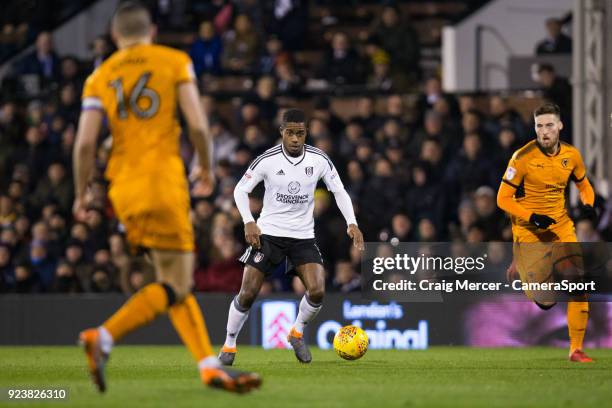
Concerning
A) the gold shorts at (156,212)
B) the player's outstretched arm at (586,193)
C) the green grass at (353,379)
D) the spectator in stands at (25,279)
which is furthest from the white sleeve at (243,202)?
the spectator in stands at (25,279)

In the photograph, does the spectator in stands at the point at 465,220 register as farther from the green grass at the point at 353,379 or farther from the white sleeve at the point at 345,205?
the white sleeve at the point at 345,205

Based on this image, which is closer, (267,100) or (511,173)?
(511,173)

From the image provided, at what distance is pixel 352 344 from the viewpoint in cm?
1233

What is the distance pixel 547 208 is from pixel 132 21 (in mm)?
5298

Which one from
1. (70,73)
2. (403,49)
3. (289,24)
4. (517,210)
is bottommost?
(517,210)

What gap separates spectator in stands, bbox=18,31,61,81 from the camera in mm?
22422

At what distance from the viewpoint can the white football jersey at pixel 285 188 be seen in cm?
1219

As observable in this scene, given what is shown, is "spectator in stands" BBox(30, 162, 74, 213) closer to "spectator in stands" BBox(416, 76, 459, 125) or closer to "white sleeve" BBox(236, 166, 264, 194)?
"spectator in stands" BBox(416, 76, 459, 125)

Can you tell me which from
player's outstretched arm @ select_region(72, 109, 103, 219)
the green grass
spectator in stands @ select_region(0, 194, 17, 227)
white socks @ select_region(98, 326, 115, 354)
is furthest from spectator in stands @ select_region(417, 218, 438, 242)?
white socks @ select_region(98, 326, 115, 354)

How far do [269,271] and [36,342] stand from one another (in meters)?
6.78

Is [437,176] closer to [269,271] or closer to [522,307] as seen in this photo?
[522,307]

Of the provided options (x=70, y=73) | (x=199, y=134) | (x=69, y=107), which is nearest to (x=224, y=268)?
(x=69, y=107)

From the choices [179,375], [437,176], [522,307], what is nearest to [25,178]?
[437,176]

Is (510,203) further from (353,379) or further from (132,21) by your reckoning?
(132,21)
